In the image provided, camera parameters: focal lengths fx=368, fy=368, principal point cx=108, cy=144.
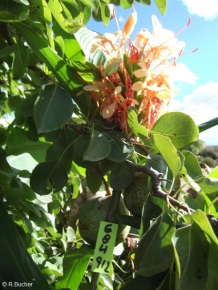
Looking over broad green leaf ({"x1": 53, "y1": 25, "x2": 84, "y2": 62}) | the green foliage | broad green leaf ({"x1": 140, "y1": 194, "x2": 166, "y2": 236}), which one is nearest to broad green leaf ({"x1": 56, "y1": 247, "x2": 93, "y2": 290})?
the green foliage

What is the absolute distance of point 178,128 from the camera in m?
0.65

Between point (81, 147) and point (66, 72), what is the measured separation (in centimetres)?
→ 15

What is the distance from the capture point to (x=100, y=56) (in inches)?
28.2

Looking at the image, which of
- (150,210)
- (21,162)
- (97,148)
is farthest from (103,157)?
(21,162)

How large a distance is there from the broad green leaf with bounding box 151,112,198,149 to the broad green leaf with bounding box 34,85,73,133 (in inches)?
6.1

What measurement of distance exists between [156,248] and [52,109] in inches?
10.8

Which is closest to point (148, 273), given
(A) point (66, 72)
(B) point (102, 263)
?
(B) point (102, 263)

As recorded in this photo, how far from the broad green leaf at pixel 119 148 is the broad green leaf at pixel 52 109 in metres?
0.09

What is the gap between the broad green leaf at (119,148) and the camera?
0.63 metres

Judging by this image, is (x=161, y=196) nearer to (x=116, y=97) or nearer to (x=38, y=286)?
(x=116, y=97)

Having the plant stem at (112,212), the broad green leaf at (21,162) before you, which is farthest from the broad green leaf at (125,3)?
the plant stem at (112,212)

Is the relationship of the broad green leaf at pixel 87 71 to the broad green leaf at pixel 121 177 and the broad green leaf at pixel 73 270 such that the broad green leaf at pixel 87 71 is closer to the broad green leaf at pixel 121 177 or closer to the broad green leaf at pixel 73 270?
the broad green leaf at pixel 121 177

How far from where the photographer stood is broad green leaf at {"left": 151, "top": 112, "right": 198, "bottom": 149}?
635 mm

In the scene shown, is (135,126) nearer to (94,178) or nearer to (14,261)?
(94,178)
